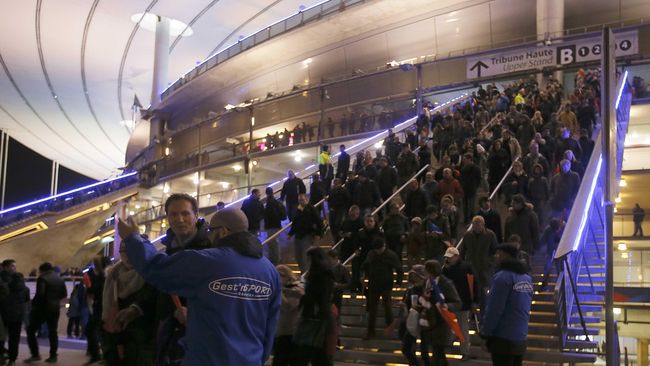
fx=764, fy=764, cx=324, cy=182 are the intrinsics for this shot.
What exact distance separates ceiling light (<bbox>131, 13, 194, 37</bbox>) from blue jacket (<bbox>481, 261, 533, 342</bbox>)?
39.6 m

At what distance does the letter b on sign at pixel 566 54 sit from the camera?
72.6ft

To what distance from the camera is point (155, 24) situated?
44812 mm

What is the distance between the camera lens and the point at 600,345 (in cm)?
932

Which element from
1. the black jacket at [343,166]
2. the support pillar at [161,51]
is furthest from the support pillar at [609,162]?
the support pillar at [161,51]

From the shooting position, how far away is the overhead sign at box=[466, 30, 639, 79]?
2186cm

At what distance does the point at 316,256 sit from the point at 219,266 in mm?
3778

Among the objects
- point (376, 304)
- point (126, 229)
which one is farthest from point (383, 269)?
point (126, 229)

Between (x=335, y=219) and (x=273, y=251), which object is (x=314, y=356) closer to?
(x=273, y=251)

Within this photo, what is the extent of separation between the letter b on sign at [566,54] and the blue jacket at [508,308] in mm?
16804

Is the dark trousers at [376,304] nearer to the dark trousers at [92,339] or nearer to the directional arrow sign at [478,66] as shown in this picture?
the dark trousers at [92,339]

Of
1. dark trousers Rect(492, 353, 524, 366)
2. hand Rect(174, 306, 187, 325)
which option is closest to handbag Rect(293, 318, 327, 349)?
dark trousers Rect(492, 353, 524, 366)

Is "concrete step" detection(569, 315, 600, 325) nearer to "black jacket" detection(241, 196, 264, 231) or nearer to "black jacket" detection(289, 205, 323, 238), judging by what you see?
"black jacket" detection(289, 205, 323, 238)

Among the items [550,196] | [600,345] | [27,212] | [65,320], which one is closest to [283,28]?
[27,212]

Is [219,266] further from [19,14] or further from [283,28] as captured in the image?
[19,14]
